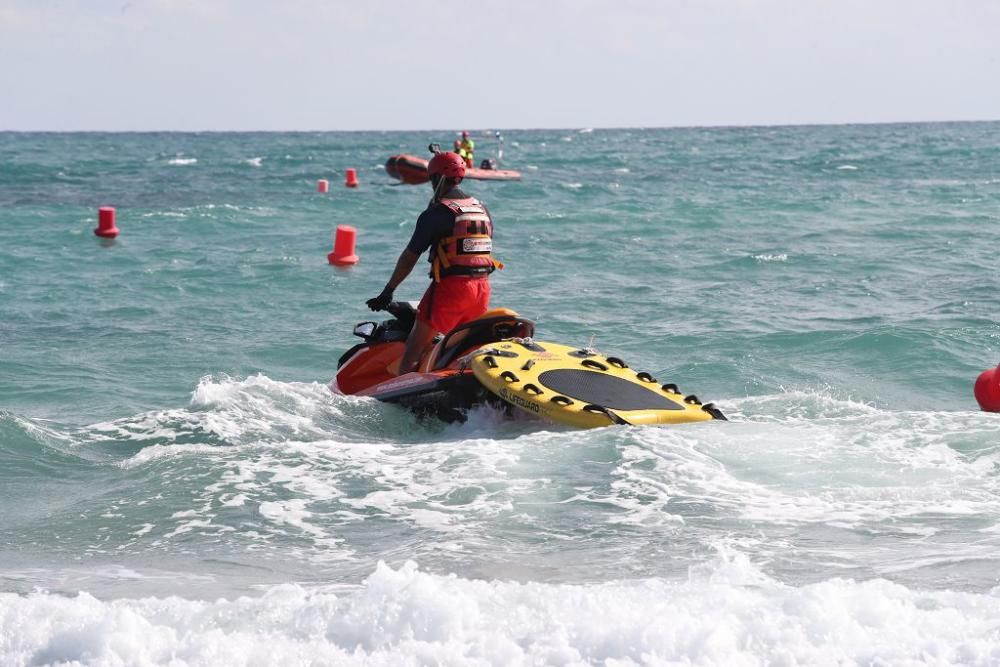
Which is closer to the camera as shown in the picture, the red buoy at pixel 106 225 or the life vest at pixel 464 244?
the life vest at pixel 464 244

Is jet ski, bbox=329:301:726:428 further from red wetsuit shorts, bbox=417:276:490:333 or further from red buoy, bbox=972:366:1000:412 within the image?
red buoy, bbox=972:366:1000:412

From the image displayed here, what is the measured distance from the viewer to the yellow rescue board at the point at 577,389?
791 centimetres

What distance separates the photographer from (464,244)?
344 inches

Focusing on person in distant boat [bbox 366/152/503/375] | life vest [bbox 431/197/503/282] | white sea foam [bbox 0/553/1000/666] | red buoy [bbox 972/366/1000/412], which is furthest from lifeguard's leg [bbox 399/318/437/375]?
white sea foam [bbox 0/553/1000/666]

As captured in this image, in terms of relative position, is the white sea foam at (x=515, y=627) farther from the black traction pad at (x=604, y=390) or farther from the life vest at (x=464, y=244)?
the life vest at (x=464, y=244)

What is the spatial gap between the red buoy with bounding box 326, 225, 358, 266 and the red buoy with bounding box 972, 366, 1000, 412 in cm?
1178

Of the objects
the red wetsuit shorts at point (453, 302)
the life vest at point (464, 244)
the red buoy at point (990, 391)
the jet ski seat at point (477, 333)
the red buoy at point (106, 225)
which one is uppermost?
the life vest at point (464, 244)

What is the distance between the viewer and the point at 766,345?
12828mm

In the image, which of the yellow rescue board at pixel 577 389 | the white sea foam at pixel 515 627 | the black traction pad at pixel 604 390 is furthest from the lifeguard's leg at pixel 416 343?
the white sea foam at pixel 515 627

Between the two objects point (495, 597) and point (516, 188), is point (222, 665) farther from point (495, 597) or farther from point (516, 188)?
point (516, 188)

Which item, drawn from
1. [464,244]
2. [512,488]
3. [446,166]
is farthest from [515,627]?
[446,166]

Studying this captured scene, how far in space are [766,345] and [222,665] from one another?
8.81 m

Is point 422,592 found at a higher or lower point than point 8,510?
higher

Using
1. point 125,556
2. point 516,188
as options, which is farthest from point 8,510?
point 516,188
